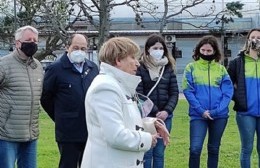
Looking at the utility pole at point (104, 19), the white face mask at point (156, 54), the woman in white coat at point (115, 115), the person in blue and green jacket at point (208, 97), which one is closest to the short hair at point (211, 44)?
the person in blue and green jacket at point (208, 97)

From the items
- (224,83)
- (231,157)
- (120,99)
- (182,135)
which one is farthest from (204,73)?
(182,135)

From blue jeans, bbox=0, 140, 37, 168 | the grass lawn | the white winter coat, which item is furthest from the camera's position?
the grass lawn

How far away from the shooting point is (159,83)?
7312 mm

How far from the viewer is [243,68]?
7.49 metres

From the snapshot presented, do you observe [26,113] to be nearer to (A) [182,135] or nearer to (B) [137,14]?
(A) [182,135]

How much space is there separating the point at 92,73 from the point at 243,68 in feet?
Answer: 6.86

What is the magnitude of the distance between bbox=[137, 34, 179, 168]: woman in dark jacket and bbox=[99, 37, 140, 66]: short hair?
2.86 metres

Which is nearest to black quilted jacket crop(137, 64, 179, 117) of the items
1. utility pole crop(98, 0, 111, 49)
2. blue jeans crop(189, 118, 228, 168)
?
blue jeans crop(189, 118, 228, 168)

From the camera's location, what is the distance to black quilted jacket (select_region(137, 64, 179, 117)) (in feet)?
23.9

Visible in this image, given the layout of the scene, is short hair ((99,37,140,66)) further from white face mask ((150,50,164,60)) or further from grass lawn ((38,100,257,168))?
grass lawn ((38,100,257,168))

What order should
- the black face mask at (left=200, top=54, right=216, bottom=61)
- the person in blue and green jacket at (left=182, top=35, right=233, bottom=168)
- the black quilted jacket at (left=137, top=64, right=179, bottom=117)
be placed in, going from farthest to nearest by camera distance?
1. the black face mask at (left=200, top=54, right=216, bottom=61)
2. the person in blue and green jacket at (left=182, top=35, right=233, bottom=168)
3. the black quilted jacket at (left=137, top=64, right=179, bottom=117)

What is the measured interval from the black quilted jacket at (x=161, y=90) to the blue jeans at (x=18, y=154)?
5.18 feet

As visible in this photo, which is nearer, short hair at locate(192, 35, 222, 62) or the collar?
the collar

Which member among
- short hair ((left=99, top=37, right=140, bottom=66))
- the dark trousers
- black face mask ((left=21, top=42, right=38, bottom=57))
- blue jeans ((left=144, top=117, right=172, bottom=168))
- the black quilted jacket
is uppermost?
short hair ((left=99, top=37, right=140, bottom=66))
